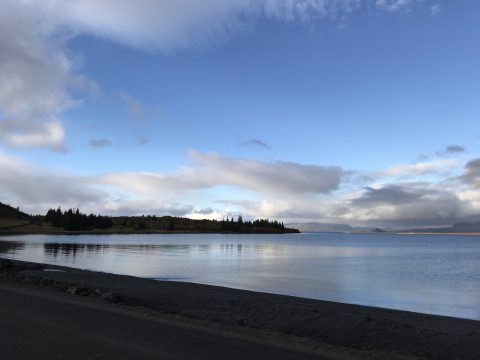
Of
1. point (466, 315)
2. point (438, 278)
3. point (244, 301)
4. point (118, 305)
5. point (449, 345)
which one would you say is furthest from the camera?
point (438, 278)

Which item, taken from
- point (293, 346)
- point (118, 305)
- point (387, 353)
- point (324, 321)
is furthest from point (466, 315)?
point (118, 305)

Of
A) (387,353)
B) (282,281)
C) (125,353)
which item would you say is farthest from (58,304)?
(282,281)

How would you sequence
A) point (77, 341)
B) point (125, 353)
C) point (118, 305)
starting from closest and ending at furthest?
point (125, 353)
point (77, 341)
point (118, 305)

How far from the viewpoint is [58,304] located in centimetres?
1585

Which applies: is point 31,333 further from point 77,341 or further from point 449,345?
point 449,345

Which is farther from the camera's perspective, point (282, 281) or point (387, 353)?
point (282, 281)

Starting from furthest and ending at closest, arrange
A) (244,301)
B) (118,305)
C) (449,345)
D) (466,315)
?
(466,315)
(244,301)
(118,305)
(449,345)

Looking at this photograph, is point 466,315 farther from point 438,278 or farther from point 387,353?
point 438,278

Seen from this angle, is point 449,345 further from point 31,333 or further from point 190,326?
point 31,333

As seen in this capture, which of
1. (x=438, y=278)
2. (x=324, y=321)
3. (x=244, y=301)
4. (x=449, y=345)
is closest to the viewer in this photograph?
(x=449, y=345)

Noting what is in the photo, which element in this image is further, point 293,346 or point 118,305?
point 118,305

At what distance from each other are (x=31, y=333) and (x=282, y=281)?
2501 cm

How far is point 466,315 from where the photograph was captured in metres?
20.9

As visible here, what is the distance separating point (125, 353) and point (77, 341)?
1535 mm
